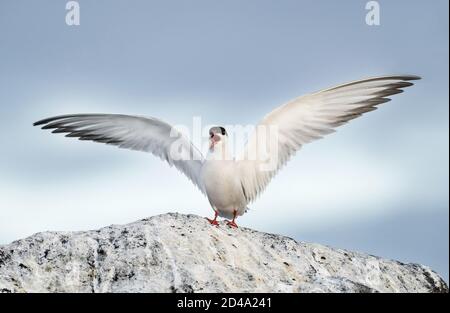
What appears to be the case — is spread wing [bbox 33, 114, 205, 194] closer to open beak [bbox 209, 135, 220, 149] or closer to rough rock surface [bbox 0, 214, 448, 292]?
open beak [bbox 209, 135, 220, 149]

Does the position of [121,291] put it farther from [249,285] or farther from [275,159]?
[275,159]

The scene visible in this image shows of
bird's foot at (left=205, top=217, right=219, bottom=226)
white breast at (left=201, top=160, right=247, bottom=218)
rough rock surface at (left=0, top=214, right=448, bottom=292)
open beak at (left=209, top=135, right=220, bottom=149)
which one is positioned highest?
open beak at (left=209, top=135, right=220, bottom=149)

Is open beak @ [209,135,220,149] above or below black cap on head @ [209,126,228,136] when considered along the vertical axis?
below

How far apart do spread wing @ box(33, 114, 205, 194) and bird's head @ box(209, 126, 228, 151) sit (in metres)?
0.91

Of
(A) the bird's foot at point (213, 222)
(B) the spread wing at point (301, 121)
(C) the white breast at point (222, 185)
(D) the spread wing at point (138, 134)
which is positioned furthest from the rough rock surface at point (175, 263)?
(D) the spread wing at point (138, 134)

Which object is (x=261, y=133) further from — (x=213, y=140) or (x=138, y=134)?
(x=138, y=134)

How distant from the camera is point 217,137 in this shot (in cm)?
1030

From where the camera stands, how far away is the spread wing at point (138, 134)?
11.2 m

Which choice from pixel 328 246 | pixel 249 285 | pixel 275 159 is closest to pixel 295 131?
pixel 275 159

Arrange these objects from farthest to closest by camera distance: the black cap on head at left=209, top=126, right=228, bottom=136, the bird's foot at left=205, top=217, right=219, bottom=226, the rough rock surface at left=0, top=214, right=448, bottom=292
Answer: the black cap on head at left=209, top=126, right=228, bottom=136 < the bird's foot at left=205, top=217, right=219, bottom=226 < the rough rock surface at left=0, top=214, right=448, bottom=292

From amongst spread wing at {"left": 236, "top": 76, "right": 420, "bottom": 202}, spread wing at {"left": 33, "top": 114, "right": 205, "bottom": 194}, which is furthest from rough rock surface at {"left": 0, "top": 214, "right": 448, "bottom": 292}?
spread wing at {"left": 33, "top": 114, "right": 205, "bottom": 194}

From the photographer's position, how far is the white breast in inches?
406

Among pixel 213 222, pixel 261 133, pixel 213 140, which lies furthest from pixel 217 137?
pixel 213 222
